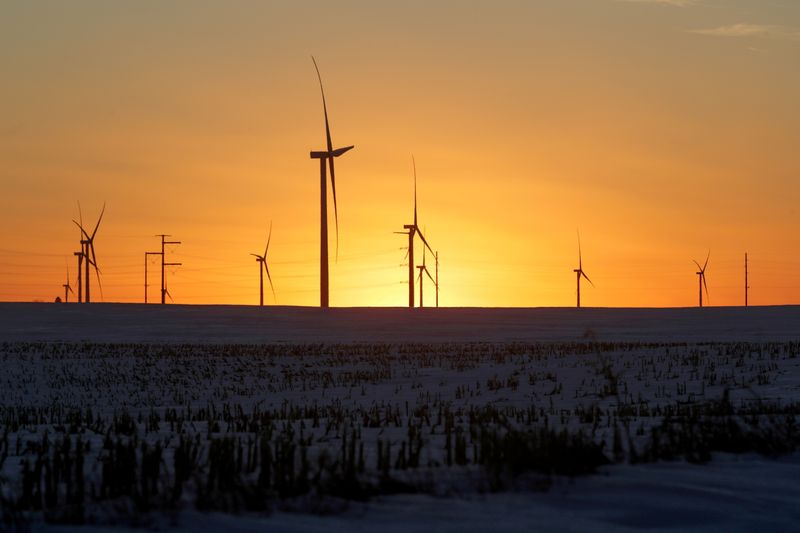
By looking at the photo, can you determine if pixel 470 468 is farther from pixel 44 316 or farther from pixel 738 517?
pixel 44 316

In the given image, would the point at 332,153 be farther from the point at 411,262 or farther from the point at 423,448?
the point at 423,448

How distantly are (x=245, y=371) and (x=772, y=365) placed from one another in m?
15.4

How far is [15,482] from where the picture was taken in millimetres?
7801

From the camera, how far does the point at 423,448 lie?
31.0 ft

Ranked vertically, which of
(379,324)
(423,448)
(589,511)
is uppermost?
(379,324)


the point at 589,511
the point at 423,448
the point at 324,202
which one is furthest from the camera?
the point at 324,202

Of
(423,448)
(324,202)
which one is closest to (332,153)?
(324,202)

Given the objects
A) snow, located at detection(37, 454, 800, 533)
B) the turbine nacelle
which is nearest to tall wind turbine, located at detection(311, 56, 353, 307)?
the turbine nacelle

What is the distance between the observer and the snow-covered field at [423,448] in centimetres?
643

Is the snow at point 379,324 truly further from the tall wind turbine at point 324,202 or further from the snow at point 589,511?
the snow at point 589,511

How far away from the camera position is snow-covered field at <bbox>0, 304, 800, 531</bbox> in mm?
6434

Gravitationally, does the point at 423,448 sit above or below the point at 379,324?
below

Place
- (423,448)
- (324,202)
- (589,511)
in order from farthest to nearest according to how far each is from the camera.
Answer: (324,202), (423,448), (589,511)

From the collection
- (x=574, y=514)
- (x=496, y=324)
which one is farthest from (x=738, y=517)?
(x=496, y=324)
